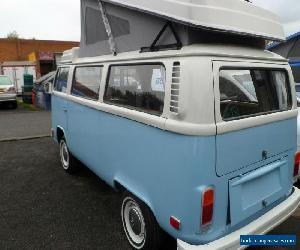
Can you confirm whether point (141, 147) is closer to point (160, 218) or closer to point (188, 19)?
point (160, 218)

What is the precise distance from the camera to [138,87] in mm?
3072

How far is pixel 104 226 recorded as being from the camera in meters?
3.83

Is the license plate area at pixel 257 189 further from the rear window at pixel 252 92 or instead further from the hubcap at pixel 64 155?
the hubcap at pixel 64 155

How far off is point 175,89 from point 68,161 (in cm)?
352

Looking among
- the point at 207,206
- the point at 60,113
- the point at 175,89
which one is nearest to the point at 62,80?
the point at 60,113

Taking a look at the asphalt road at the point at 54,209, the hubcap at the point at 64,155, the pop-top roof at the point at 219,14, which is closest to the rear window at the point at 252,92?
the pop-top roof at the point at 219,14

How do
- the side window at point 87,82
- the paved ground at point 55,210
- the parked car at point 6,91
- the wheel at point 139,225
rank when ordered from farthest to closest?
1. the parked car at point 6,91
2. the side window at point 87,82
3. the paved ground at point 55,210
4. the wheel at point 139,225

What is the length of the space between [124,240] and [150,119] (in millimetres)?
1615

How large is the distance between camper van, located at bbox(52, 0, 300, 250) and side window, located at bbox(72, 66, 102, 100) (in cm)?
13

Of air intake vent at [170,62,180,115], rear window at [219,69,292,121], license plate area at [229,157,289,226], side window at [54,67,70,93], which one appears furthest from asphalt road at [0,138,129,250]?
rear window at [219,69,292,121]

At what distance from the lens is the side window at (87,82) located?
3871 mm

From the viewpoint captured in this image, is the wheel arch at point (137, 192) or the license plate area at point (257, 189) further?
the wheel arch at point (137, 192)

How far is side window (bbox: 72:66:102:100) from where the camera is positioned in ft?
12.7

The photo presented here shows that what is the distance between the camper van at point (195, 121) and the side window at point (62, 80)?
1.62 metres
